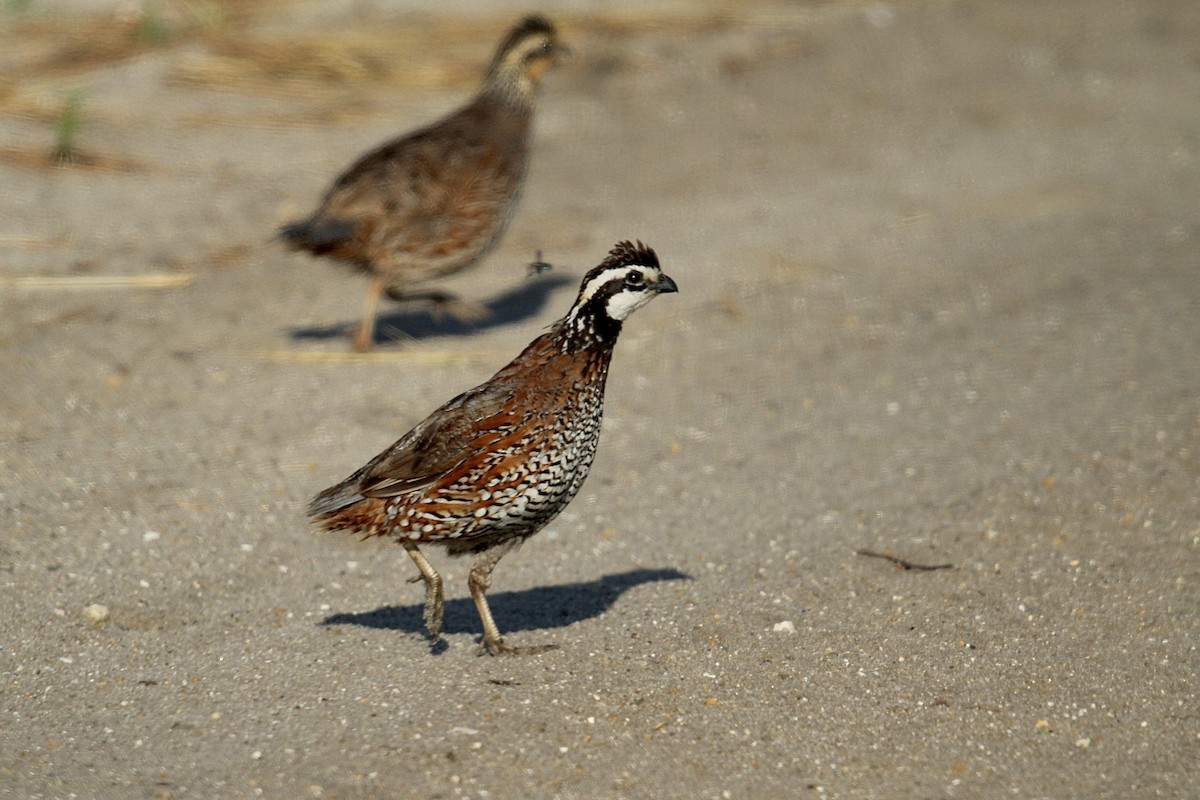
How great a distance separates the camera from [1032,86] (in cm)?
1329

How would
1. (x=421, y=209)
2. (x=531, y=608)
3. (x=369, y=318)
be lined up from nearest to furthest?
(x=531, y=608)
(x=421, y=209)
(x=369, y=318)

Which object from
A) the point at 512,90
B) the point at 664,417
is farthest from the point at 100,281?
the point at 664,417

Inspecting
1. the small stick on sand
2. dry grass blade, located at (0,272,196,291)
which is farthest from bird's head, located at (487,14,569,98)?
the small stick on sand

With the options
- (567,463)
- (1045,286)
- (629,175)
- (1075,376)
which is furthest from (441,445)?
(629,175)

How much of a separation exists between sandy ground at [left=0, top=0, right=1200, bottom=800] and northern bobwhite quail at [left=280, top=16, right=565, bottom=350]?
503mm

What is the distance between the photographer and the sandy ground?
4.49m

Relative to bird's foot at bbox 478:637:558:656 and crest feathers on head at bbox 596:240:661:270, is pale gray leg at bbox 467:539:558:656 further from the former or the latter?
crest feathers on head at bbox 596:240:661:270

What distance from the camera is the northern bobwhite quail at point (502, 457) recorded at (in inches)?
191

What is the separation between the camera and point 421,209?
8109 millimetres

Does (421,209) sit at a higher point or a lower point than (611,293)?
lower

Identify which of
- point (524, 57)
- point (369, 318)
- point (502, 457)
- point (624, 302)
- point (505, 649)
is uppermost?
point (524, 57)

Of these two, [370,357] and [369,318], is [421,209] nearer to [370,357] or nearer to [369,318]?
[369,318]

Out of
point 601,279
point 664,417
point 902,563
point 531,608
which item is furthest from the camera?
point 664,417

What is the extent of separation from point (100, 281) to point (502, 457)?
16.0 feet
